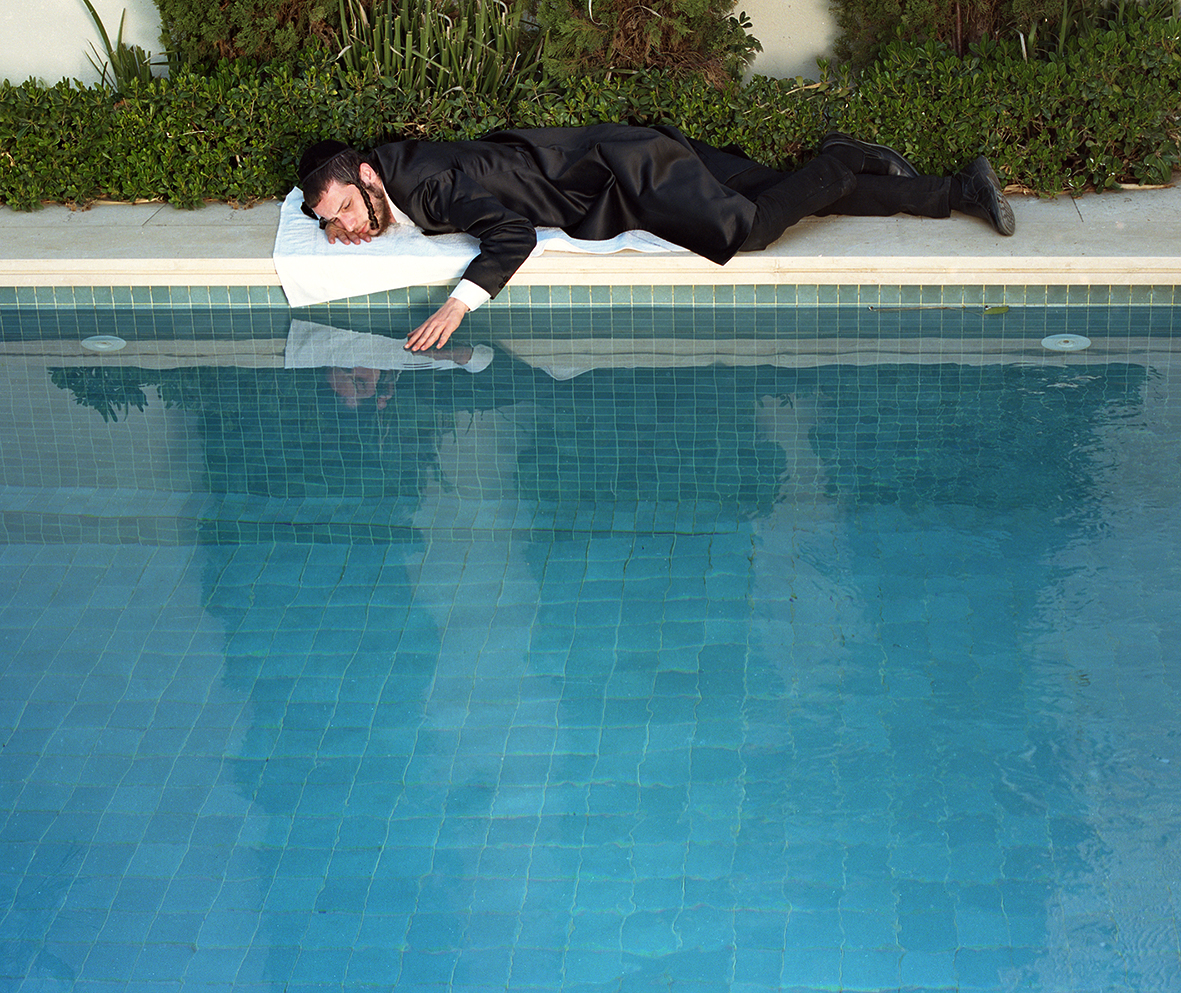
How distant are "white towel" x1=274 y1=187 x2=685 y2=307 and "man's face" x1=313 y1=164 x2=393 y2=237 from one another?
0.10 meters

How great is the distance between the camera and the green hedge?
17.3 feet

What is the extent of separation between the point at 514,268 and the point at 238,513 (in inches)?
59.1

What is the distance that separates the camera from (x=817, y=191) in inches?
195

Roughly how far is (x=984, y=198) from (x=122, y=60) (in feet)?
14.0

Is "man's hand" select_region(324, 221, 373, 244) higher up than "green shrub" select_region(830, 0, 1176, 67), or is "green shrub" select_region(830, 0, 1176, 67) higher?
"green shrub" select_region(830, 0, 1176, 67)

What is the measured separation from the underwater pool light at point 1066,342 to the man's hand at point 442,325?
2237 mm

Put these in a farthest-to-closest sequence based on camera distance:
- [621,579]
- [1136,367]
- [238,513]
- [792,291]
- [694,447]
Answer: [792,291] < [1136,367] < [694,447] < [238,513] < [621,579]

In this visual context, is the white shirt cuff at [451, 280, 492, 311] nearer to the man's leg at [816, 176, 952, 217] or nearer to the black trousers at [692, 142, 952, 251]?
the black trousers at [692, 142, 952, 251]

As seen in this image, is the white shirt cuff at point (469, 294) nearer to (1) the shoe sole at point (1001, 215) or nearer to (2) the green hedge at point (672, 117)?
(2) the green hedge at point (672, 117)

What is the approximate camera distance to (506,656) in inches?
125

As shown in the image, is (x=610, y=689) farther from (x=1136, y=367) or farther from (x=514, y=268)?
(x=1136, y=367)

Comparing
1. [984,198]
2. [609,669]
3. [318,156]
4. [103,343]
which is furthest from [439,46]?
[609,669]

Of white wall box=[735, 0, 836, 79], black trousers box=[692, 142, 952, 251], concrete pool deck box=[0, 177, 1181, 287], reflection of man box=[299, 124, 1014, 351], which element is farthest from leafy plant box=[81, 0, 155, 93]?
white wall box=[735, 0, 836, 79]

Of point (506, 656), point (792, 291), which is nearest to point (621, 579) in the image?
point (506, 656)
